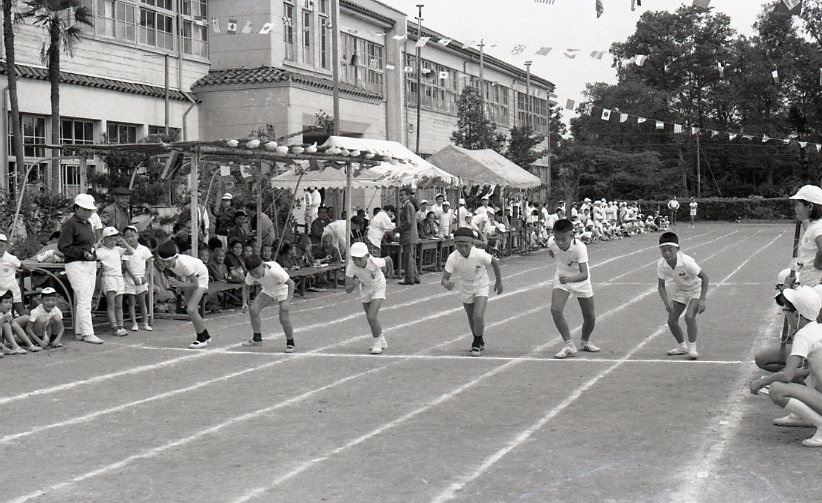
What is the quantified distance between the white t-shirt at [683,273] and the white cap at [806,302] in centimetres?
385

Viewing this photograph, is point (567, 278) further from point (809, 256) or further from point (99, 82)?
point (99, 82)

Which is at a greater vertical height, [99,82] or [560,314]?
[99,82]

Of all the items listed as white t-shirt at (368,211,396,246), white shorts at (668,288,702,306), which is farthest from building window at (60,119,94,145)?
white shorts at (668,288,702,306)

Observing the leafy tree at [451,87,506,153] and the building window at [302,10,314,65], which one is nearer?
the building window at [302,10,314,65]

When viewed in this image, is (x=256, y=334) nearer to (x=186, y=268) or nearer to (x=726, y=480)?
(x=186, y=268)

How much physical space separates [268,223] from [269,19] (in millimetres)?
15544

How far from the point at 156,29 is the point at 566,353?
23.2 metres

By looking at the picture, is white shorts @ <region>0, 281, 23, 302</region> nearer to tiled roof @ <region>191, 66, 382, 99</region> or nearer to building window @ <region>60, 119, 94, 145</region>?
building window @ <region>60, 119, 94, 145</region>

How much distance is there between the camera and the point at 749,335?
14062mm

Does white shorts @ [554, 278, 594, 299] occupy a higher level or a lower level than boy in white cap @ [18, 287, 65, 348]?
higher

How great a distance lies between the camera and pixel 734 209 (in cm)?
7550

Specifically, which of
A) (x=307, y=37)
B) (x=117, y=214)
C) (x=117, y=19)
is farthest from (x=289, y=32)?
(x=117, y=214)

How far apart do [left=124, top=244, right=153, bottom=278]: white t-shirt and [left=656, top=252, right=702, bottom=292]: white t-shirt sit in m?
7.40

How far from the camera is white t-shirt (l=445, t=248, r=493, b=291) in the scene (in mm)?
12703
